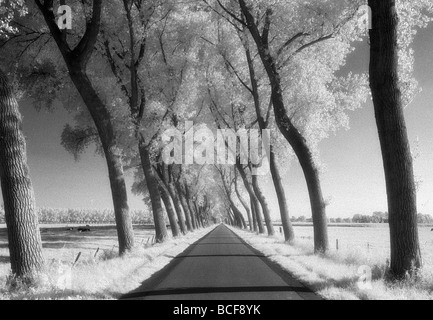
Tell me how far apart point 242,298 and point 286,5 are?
11850 millimetres

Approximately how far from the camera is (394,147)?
8500mm

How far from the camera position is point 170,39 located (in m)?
22.1

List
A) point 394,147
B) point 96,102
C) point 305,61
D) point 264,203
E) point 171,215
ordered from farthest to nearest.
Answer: point 171,215 < point 264,203 < point 305,61 < point 96,102 < point 394,147

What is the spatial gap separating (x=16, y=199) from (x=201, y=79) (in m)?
19.1

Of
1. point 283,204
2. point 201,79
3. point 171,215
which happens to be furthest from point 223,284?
point 171,215

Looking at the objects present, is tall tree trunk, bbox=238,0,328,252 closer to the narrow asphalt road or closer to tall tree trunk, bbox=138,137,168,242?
the narrow asphalt road

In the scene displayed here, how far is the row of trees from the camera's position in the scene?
27.7ft

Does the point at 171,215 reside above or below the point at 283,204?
below

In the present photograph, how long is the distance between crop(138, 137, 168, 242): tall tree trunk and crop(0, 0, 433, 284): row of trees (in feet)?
0.26

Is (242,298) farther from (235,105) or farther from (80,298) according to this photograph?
(235,105)

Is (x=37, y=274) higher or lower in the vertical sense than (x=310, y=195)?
lower
